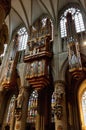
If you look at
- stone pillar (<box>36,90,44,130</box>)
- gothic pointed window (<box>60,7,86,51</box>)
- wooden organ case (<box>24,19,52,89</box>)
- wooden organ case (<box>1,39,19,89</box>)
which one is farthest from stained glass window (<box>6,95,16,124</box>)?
gothic pointed window (<box>60,7,86,51</box>)

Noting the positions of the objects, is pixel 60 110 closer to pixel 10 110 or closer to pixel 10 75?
pixel 10 75

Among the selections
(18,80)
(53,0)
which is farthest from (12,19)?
(18,80)

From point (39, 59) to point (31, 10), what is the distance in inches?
312

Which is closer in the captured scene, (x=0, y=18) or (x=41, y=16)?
(x=0, y=18)

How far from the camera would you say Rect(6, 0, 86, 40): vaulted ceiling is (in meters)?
17.1

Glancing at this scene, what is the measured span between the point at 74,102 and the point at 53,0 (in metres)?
11.3

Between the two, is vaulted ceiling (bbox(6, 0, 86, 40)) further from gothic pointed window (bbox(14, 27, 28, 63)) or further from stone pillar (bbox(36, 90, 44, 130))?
stone pillar (bbox(36, 90, 44, 130))

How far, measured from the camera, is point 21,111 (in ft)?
37.2

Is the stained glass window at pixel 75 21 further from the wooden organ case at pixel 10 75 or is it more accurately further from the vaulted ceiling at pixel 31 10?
the wooden organ case at pixel 10 75

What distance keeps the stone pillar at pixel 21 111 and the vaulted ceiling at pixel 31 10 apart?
29.5ft

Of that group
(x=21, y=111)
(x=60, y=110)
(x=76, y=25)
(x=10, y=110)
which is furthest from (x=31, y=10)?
(x=60, y=110)

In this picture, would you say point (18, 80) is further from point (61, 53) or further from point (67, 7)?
point (67, 7)

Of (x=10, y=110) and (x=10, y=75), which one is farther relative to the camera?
(x=10, y=110)

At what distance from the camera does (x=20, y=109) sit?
11.4 meters
